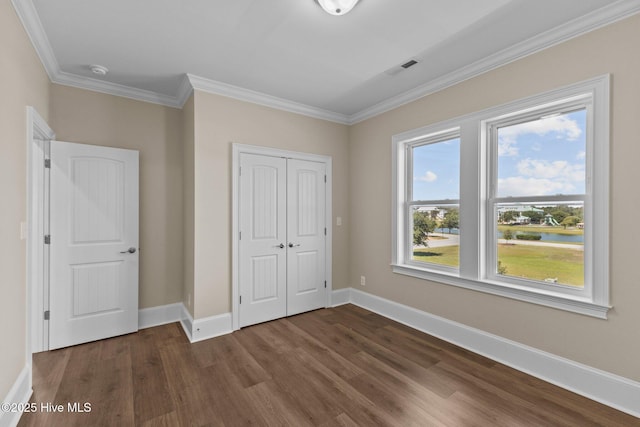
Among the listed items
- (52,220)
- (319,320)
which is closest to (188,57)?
(52,220)

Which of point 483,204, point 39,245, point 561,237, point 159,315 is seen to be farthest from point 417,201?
point 39,245

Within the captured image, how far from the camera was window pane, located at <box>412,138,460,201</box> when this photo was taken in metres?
3.22

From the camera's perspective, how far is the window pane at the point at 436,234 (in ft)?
10.5

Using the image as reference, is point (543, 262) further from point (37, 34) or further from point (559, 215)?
point (37, 34)

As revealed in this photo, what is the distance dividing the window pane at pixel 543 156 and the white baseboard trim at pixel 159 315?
3839mm

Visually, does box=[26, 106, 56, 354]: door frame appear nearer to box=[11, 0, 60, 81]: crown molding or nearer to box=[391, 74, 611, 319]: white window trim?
box=[11, 0, 60, 81]: crown molding

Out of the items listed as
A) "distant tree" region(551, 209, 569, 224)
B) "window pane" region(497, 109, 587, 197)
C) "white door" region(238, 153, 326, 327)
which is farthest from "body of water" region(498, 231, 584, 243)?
"white door" region(238, 153, 326, 327)

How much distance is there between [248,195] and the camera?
350cm

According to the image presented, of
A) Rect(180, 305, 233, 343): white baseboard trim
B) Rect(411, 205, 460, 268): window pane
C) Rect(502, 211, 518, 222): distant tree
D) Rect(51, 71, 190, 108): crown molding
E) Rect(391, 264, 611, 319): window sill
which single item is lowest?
Rect(180, 305, 233, 343): white baseboard trim

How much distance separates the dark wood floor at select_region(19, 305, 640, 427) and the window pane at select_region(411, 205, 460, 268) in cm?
89

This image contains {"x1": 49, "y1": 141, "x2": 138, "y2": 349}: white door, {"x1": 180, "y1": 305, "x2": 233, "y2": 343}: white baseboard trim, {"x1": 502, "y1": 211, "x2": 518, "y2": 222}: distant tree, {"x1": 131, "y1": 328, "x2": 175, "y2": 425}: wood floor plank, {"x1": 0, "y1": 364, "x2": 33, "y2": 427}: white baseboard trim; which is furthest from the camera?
{"x1": 180, "y1": 305, "x2": 233, "y2": 343}: white baseboard trim

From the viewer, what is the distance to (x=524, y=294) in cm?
250

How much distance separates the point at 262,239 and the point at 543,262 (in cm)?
285

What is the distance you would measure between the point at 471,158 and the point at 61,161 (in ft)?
13.4
